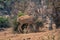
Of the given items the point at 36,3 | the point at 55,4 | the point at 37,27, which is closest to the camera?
the point at 55,4

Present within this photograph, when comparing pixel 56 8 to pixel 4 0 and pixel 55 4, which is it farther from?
pixel 4 0

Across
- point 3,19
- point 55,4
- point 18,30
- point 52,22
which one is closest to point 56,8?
point 55,4

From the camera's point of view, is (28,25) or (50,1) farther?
(28,25)

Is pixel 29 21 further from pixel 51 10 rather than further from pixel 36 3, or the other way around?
pixel 36 3

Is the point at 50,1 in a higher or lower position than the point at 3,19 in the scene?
higher

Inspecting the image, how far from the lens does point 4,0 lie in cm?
2341

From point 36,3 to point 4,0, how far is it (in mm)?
5957

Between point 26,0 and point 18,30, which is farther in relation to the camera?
point 26,0

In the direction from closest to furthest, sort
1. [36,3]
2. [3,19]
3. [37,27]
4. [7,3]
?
[37,27] < [3,19] < [36,3] < [7,3]

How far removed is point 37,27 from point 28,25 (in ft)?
2.04

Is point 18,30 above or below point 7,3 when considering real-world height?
below

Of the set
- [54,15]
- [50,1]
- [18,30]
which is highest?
[50,1]

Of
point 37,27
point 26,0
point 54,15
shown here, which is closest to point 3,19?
point 26,0

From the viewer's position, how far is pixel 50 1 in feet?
40.4
